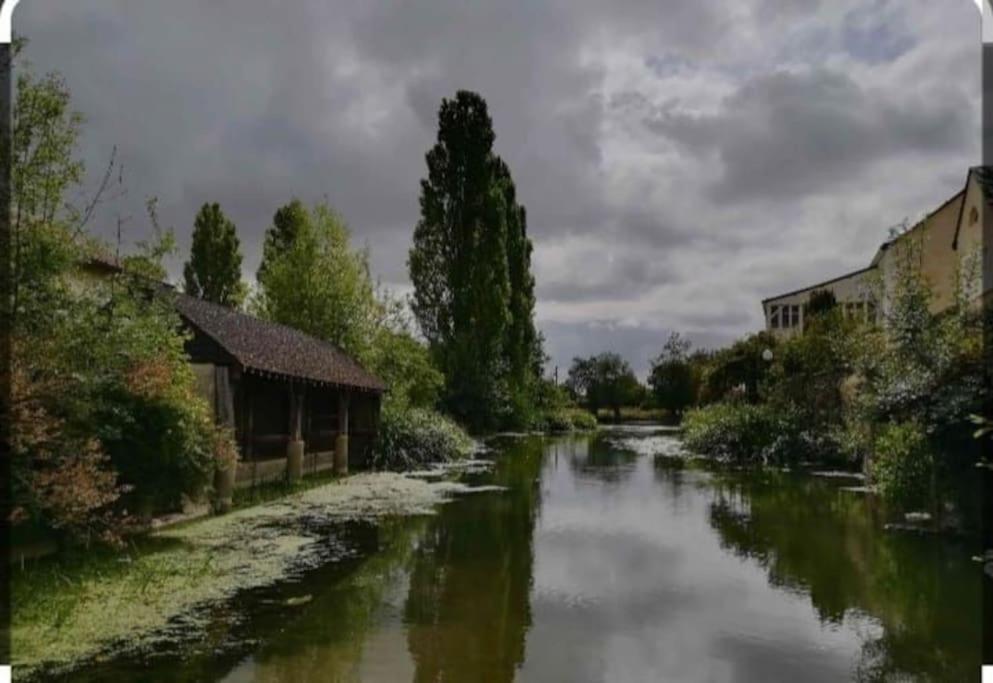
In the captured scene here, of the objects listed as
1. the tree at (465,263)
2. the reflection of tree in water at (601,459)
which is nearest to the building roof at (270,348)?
the reflection of tree in water at (601,459)

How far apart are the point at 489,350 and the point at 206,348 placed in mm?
24390

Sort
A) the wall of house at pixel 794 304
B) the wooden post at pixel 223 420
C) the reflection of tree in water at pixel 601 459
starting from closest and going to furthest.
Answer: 1. the wooden post at pixel 223 420
2. the reflection of tree in water at pixel 601 459
3. the wall of house at pixel 794 304

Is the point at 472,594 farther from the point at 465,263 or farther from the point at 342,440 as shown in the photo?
the point at 465,263

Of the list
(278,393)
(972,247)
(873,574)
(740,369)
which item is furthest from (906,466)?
(740,369)

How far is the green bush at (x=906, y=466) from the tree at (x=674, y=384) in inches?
2005

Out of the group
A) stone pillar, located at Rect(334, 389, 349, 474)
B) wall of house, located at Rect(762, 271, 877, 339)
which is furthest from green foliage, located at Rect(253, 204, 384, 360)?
wall of house, located at Rect(762, 271, 877, 339)

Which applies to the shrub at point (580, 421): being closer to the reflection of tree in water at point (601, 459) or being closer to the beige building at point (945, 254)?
the reflection of tree in water at point (601, 459)

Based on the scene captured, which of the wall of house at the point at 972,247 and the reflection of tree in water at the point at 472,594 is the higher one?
the wall of house at the point at 972,247

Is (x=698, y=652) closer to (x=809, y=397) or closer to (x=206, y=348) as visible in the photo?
(x=206, y=348)

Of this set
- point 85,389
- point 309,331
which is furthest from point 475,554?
point 309,331

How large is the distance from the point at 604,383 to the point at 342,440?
55.2 m

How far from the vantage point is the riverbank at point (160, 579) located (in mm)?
6730

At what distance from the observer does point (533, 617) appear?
7988mm

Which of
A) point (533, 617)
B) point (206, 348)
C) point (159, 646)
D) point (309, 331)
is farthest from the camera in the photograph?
point (309, 331)
